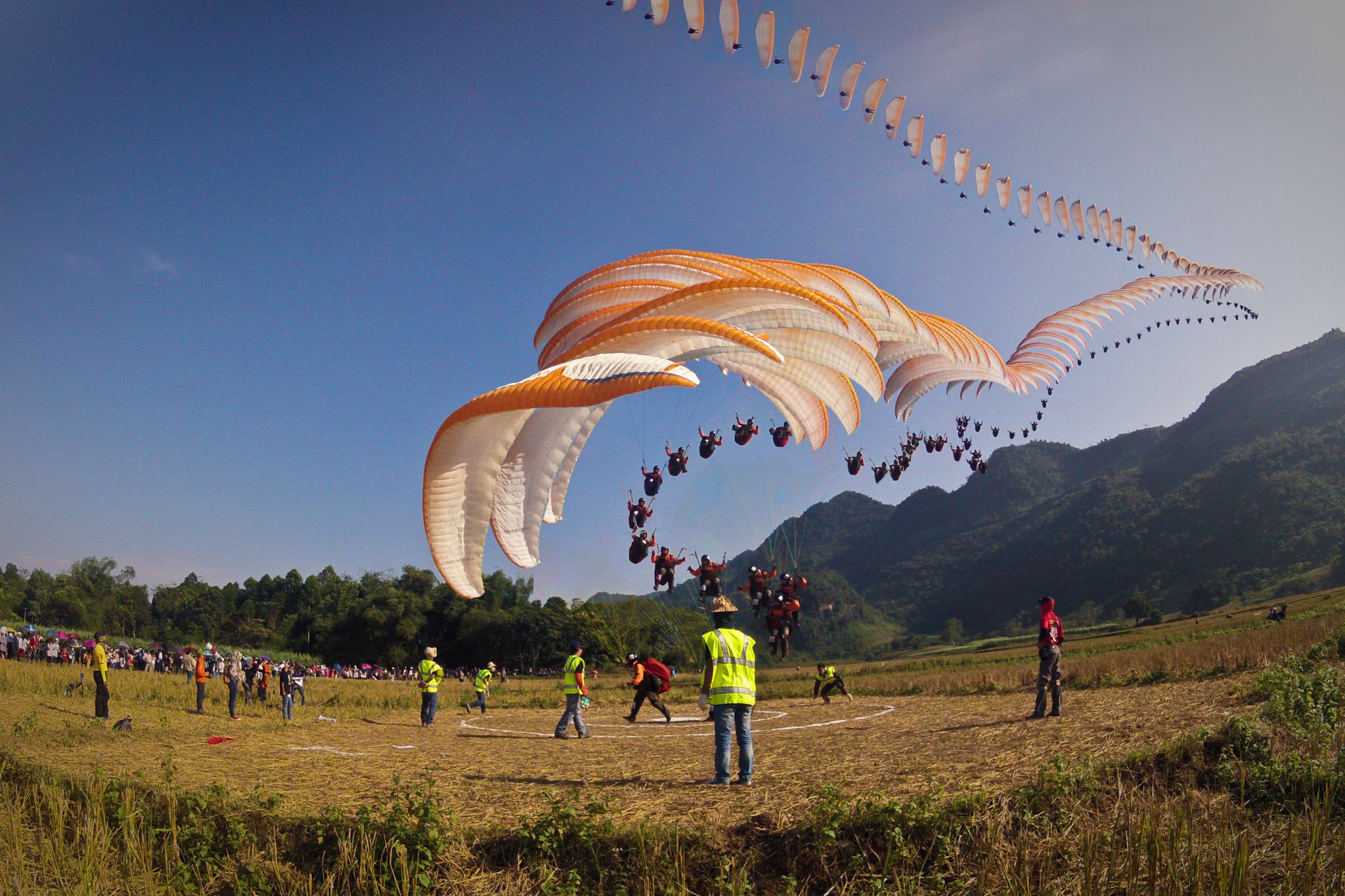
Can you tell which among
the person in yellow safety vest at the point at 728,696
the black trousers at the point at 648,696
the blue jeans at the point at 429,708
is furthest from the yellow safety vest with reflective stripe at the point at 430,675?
the person in yellow safety vest at the point at 728,696

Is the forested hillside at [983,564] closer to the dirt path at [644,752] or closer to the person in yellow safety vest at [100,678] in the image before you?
the dirt path at [644,752]

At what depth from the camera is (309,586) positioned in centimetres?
9969

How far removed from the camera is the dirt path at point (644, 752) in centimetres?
618

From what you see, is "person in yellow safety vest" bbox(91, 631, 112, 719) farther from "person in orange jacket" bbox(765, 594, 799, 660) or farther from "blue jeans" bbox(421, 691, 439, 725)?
"person in orange jacket" bbox(765, 594, 799, 660)

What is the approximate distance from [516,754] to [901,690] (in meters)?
12.2

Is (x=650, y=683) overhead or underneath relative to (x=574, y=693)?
underneath

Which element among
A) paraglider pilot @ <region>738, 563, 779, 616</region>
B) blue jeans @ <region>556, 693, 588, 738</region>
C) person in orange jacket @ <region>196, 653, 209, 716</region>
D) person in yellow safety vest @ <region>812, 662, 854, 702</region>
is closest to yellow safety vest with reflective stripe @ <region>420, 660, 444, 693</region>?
blue jeans @ <region>556, 693, 588, 738</region>

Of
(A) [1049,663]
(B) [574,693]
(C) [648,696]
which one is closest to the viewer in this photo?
(A) [1049,663]

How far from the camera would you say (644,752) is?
977 centimetres

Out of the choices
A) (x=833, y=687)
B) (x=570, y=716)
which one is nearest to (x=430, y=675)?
(x=570, y=716)

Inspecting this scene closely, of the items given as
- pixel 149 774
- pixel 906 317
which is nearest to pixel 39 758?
pixel 149 774

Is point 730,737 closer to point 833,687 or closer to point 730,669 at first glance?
point 730,669

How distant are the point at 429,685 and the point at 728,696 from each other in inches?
385

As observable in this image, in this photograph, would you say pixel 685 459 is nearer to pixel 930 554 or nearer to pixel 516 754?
pixel 516 754
